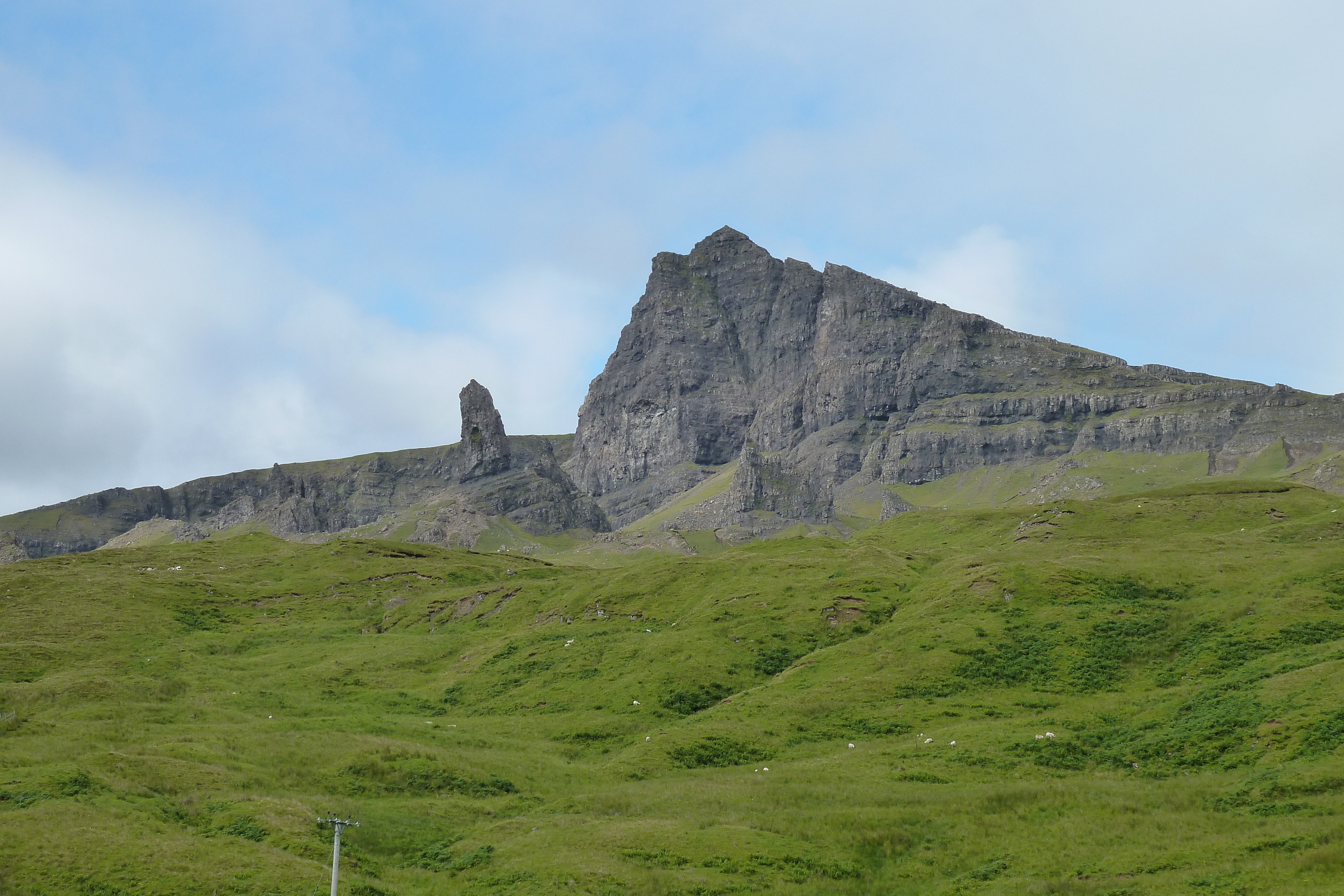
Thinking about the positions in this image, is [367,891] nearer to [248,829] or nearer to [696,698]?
[248,829]

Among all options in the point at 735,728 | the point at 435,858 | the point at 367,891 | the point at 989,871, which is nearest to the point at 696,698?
the point at 735,728

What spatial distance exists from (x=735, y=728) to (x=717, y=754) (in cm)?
379

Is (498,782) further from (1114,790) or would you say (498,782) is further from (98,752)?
(1114,790)

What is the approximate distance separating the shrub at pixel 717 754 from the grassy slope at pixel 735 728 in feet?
0.74

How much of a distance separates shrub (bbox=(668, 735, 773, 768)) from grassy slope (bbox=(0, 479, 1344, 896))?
0.23m

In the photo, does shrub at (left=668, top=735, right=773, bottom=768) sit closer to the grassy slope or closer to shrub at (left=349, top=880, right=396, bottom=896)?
the grassy slope

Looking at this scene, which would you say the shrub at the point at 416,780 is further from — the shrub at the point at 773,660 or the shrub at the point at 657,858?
the shrub at the point at 773,660

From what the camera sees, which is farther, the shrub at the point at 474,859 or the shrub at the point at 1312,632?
the shrub at the point at 1312,632

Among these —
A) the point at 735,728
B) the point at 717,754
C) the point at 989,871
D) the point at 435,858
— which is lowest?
the point at 989,871

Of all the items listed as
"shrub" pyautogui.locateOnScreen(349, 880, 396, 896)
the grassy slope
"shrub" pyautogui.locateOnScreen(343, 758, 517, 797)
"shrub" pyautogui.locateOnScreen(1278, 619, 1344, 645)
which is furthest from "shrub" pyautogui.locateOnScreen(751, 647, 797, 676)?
"shrub" pyautogui.locateOnScreen(349, 880, 396, 896)

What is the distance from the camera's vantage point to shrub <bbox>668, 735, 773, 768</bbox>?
62969 mm

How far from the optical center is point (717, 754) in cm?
6388

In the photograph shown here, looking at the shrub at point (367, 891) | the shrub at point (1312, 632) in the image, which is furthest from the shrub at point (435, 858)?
the shrub at point (1312, 632)

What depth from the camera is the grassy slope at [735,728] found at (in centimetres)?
4216
